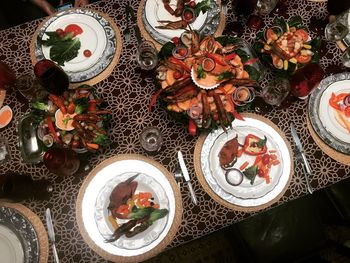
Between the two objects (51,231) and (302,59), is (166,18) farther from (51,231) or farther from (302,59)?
(51,231)

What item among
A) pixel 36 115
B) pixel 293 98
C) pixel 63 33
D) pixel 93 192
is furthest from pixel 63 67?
pixel 293 98

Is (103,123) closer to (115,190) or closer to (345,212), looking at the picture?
(115,190)

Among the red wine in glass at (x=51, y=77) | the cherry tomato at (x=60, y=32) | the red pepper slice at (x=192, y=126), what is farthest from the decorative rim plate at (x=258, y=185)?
the cherry tomato at (x=60, y=32)

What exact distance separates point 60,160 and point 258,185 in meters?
0.99

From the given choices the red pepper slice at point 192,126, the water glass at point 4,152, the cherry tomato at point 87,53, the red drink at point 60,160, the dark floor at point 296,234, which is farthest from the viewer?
the dark floor at point 296,234

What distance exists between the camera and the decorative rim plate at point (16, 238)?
5.59 ft

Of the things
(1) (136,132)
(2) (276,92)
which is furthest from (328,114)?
(1) (136,132)

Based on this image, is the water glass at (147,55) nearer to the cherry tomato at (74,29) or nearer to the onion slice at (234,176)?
the cherry tomato at (74,29)

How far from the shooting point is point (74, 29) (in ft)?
6.57

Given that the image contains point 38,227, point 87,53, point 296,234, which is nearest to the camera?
point 38,227

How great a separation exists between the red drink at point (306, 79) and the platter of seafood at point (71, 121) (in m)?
1.00

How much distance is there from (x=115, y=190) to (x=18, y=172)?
555mm

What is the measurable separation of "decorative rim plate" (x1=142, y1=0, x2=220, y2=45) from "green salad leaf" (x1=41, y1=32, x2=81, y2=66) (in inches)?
16.8

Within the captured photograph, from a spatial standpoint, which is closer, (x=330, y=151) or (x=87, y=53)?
(x=330, y=151)
